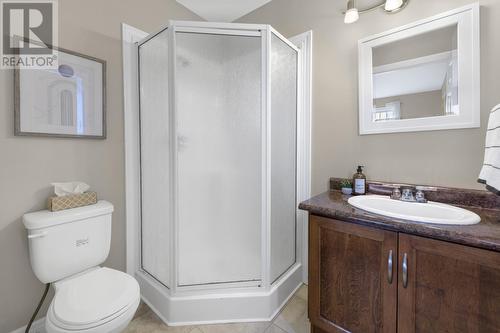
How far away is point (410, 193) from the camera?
4.27ft

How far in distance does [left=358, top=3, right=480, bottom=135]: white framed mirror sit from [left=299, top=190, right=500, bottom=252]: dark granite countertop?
56cm

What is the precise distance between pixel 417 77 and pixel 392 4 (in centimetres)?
49

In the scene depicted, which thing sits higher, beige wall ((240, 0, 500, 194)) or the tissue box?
beige wall ((240, 0, 500, 194))

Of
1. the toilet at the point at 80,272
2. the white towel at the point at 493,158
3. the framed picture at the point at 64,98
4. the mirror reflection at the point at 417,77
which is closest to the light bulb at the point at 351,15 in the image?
the mirror reflection at the point at 417,77

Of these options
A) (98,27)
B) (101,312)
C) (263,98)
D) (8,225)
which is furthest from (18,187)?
(263,98)

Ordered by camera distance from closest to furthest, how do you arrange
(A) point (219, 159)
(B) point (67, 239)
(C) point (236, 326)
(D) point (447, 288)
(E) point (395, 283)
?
(D) point (447, 288) → (E) point (395, 283) → (B) point (67, 239) → (C) point (236, 326) → (A) point (219, 159)

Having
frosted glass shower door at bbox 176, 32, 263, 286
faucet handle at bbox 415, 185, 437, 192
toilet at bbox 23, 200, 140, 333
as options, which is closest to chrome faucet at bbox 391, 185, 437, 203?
faucet handle at bbox 415, 185, 437, 192

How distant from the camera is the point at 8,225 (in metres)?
1.23

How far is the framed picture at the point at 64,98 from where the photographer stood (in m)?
1.26

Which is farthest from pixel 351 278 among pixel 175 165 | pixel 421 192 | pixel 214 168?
pixel 175 165

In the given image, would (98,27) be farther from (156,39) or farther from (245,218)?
(245,218)

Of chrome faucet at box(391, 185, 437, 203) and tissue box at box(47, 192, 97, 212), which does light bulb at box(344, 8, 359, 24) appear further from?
tissue box at box(47, 192, 97, 212)

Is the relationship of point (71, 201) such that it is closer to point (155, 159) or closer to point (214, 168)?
point (155, 159)

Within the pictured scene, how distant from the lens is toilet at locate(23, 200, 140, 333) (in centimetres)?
99
